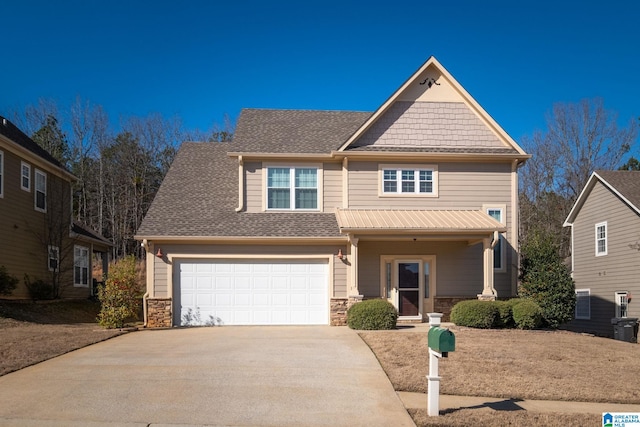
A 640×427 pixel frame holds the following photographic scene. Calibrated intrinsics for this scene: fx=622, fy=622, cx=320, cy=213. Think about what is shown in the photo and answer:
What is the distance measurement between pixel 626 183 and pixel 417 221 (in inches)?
416

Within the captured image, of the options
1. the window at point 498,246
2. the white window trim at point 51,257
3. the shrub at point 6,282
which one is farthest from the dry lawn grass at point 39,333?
the window at point 498,246

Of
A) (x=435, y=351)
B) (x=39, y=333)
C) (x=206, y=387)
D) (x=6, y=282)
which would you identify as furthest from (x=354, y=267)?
(x=6, y=282)

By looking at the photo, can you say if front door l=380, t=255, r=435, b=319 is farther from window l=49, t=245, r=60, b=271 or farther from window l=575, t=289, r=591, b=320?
window l=49, t=245, r=60, b=271

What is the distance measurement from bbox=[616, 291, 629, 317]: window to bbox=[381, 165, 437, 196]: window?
9.62m

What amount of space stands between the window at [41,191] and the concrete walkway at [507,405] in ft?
66.2

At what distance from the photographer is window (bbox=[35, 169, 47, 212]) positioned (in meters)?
25.5

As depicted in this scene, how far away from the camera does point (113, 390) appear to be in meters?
10.2

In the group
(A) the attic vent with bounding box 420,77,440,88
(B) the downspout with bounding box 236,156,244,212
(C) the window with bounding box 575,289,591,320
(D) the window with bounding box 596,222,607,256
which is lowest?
(C) the window with bounding box 575,289,591,320

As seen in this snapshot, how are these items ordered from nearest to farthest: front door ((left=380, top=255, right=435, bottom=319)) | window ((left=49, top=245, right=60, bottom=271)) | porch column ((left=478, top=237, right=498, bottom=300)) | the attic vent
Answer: porch column ((left=478, top=237, right=498, bottom=300)), front door ((left=380, top=255, right=435, bottom=319)), the attic vent, window ((left=49, top=245, right=60, bottom=271))

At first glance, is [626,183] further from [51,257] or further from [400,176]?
[51,257]

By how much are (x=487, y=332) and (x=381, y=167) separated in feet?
21.8

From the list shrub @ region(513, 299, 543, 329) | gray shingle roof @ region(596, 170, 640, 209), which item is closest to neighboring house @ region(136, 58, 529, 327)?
shrub @ region(513, 299, 543, 329)

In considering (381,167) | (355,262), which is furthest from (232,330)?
(381,167)

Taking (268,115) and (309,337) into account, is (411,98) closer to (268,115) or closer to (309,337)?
(268,115)
